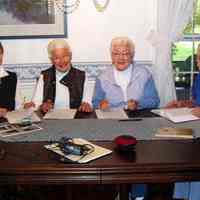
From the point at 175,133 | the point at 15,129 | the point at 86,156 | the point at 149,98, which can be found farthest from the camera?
the point at 149,98

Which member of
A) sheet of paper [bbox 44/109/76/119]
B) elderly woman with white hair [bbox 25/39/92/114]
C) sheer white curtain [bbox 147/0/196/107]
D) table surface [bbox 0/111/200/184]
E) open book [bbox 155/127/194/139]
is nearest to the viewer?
table surface [bbox 0/111/200/184]

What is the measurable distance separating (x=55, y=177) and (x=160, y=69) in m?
1.95

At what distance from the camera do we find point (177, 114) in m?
2.25

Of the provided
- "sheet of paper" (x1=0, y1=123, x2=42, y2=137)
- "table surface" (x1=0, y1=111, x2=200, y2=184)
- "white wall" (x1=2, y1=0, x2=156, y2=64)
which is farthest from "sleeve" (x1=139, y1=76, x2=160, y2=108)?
"table surface" (x1=0, y1=111, x2=200, y2=184)

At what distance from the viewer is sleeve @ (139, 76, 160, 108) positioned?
275 centimetres

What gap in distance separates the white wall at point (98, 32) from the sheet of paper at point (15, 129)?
4.40 feet

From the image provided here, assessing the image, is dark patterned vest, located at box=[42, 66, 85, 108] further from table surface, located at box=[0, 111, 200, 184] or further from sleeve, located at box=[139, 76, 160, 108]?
table surface, located at box=[0, 111, 200, 184]

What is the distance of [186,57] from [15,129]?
1.95 meters

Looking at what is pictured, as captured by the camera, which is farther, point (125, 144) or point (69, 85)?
point (69, 85)

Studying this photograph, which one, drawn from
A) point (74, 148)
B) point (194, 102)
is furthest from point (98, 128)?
point (194, 102)

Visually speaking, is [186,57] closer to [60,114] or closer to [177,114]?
[177,114]

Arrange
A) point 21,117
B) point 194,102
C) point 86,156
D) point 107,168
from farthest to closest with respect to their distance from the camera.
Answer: point 194,102 < point 21,117 < point 86,156 < point 107,168

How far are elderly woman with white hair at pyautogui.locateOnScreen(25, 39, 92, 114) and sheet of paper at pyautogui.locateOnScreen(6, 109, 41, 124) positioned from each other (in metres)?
0.48

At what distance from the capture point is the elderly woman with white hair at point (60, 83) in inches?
112
